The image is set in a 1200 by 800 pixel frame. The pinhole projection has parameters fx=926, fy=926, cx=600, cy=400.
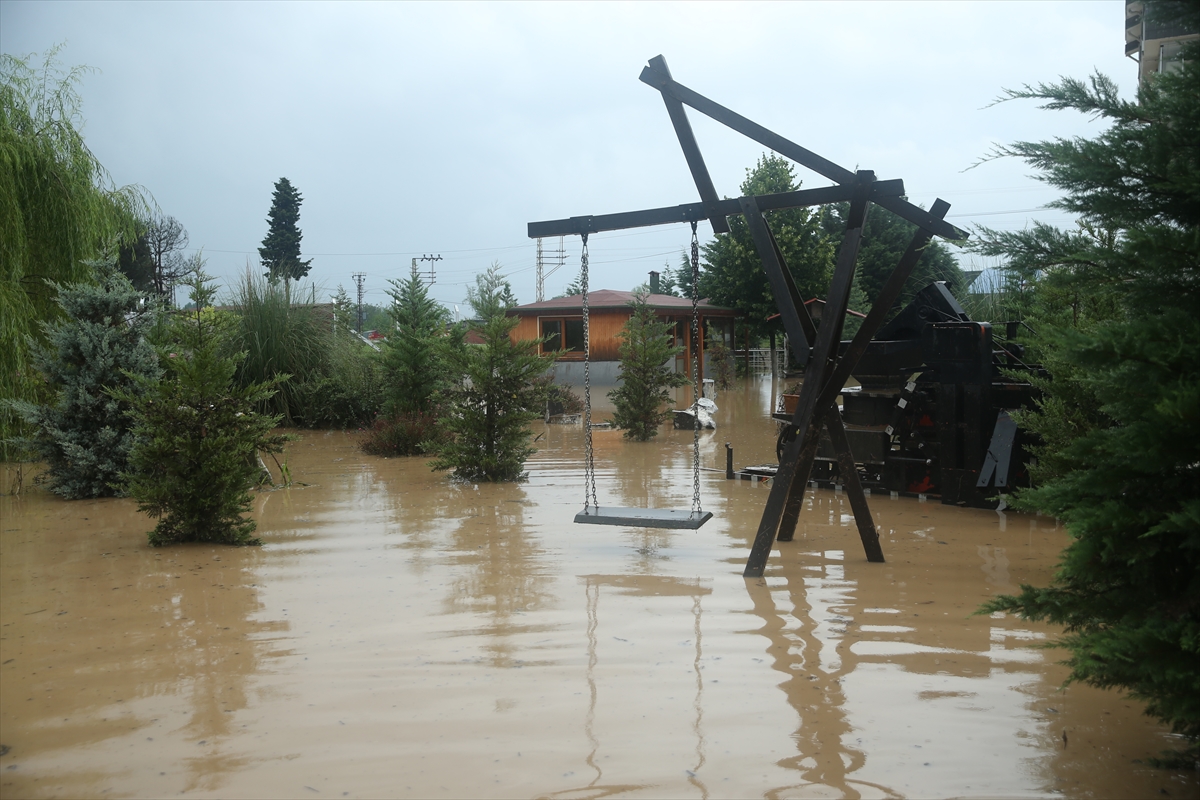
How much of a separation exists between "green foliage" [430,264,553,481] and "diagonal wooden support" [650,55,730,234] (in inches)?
207

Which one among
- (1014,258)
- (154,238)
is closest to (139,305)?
(1014,258)

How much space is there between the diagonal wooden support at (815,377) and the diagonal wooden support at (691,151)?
33.8 inches

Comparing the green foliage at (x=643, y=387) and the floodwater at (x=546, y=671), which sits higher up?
the green foliage at (x=643, y=387)

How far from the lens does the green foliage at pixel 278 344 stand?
18.8m

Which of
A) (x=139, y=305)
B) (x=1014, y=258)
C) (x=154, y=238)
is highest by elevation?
(x=154, y=238)

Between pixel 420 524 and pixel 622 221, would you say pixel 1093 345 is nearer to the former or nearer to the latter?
pixel 622 221

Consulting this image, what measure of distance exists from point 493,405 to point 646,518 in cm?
561

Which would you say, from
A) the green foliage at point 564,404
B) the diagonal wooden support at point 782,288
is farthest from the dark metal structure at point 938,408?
the green foliage at point 564,404

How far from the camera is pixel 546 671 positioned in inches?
188

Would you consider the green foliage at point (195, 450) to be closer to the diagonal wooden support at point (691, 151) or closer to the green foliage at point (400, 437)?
the diagonal wooden support at point (691, 151)

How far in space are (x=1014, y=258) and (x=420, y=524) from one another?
6.69m

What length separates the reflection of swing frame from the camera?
6.80m

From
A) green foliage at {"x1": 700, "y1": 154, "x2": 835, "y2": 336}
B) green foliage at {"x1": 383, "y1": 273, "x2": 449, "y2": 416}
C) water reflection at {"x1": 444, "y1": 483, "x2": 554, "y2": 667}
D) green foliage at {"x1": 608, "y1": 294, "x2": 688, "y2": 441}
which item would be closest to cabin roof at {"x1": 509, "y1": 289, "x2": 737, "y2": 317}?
green foliage at {"x1": 700, "y1": 154, "x2": 835, "y2": 336}

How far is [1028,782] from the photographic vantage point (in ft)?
11.5
